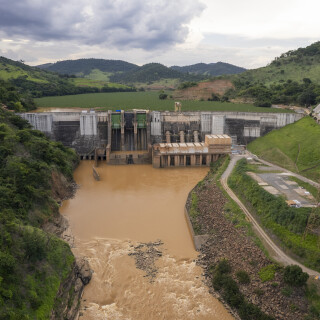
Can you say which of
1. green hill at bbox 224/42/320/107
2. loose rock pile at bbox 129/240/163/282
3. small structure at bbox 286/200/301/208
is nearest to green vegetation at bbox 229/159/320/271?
small structure at bbox 286/200/301/208

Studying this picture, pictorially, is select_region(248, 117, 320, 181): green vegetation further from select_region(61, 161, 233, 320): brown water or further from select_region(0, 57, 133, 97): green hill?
select_region(0, 57, 133, 97): green hill

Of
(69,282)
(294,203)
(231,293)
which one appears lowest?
(231,293)

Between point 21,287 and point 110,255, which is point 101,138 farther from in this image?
point 21,287

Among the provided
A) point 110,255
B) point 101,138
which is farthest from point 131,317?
point 101,138

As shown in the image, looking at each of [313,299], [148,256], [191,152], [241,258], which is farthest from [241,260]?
[191,152]

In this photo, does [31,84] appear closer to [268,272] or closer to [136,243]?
[136,243]

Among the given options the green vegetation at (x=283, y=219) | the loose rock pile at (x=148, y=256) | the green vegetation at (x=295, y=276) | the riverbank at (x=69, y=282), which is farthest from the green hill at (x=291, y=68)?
the riverbank at (x=69, y=282)

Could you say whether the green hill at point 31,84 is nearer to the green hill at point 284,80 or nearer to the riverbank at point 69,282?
the green hill at point 284,80
